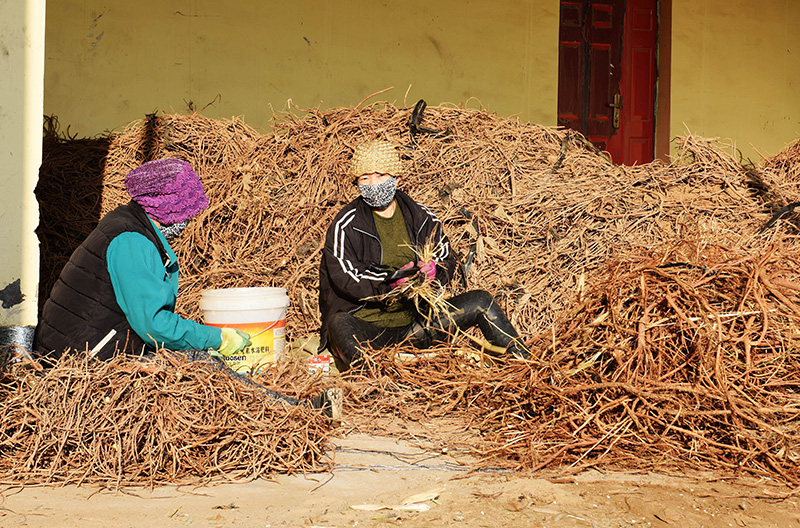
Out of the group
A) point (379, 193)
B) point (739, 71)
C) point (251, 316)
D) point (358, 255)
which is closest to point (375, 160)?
point (379, 193)

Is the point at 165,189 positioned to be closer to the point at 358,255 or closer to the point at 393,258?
the point at 358,255

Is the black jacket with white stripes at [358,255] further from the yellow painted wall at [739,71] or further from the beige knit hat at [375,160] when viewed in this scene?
the yellow painted wall at [739,71]

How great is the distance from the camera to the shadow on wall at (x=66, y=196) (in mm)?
4723

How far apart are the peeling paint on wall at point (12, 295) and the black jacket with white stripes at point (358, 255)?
5.18 feet

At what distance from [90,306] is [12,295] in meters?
0.47

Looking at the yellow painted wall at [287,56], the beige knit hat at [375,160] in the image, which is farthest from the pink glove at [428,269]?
the yellow painted wall at [287,56]

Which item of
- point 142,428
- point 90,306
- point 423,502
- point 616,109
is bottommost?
point 423,502

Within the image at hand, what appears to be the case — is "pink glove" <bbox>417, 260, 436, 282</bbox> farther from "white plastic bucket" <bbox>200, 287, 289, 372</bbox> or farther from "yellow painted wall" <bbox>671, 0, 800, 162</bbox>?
"yellow painted wall" <bbox>671, 0, 800, 162</bbox>

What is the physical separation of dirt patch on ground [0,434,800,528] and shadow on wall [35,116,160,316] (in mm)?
2549

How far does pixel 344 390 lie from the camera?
362 centimetres

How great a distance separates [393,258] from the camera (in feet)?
14.0

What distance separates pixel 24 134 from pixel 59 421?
131cm

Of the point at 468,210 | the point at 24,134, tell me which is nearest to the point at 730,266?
the point at 468,210

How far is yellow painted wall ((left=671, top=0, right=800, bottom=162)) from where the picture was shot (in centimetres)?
748
